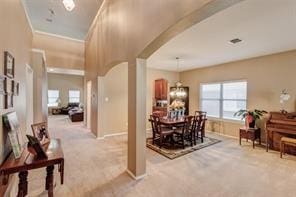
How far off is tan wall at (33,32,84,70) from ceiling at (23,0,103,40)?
0.29m

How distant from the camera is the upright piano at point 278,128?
4.23 meters

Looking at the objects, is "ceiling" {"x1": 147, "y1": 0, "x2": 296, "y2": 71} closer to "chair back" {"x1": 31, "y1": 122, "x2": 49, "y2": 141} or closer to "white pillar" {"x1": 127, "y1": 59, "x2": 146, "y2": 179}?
"white pillar" {"x1": 127, "y1": 59, "x2": 146, "y2": 179}

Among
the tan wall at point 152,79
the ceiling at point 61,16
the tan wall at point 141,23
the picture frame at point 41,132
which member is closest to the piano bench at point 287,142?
the tan wall at point 141,23

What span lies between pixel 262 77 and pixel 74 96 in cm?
1323

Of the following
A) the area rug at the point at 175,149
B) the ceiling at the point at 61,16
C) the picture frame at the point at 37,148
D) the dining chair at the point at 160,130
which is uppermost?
the ceiling at the point at 61,16

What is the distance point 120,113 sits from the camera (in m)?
6.39

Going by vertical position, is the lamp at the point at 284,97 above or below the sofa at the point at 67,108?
above

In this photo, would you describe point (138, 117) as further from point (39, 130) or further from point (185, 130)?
point (185, 130)

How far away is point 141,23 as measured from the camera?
114 inches

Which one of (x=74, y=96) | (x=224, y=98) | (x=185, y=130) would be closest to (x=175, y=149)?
(x=185, y=130)

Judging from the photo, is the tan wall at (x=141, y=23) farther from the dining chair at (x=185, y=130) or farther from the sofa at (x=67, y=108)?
the sofa at (x=67, y=108)

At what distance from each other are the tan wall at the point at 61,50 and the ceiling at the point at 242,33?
13.9 feet

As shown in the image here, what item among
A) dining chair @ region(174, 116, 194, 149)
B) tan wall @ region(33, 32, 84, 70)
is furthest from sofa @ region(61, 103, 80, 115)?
dining chair @ region(174, 116, 194, 149)

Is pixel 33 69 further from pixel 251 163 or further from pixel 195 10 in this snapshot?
pixel 251 163
